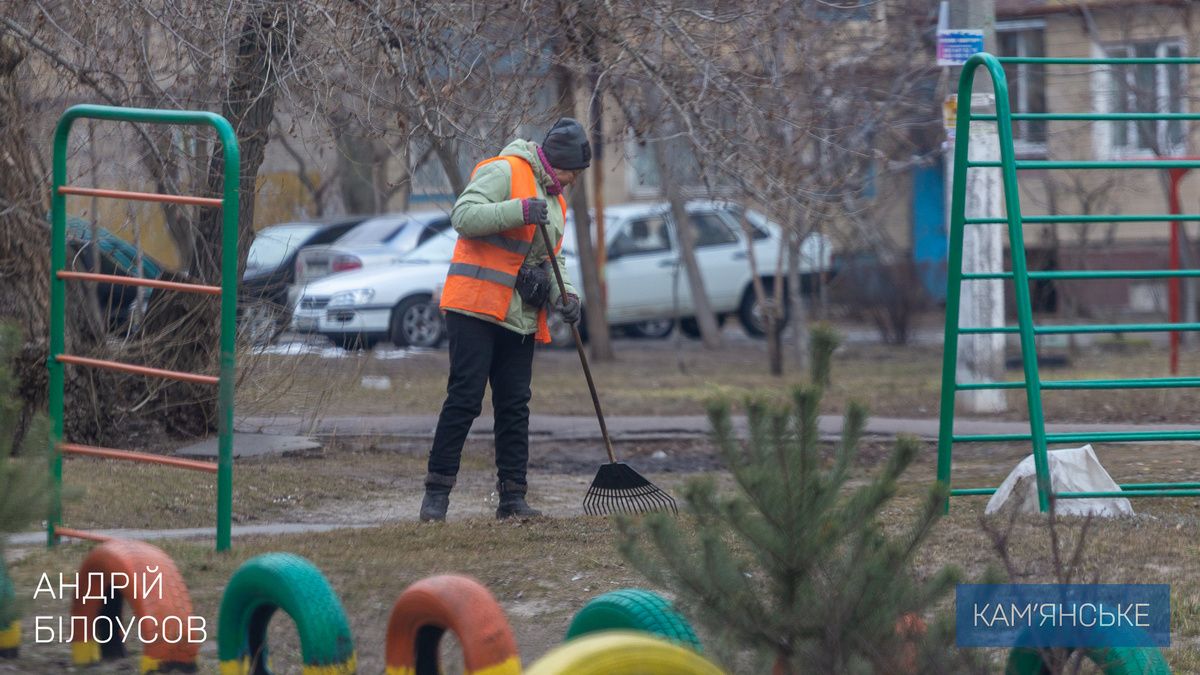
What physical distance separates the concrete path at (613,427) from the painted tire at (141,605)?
168 inches

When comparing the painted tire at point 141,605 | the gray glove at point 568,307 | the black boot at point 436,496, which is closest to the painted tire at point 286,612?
the painted tire at point 141,605

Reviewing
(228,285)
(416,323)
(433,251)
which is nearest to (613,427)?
(228,285)

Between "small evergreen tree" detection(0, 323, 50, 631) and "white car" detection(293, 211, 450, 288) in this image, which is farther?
"white car" detection(293, 211, 450, 288)

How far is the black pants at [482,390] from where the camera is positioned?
6.21 m

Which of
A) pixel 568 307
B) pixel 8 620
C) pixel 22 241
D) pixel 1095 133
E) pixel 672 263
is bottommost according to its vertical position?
pixel 8 620

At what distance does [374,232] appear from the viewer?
19.2 metres

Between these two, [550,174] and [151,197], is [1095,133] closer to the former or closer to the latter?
[550,174]

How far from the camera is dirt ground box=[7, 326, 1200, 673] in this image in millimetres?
4801

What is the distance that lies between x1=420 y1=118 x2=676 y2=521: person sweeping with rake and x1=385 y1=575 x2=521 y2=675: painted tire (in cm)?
254

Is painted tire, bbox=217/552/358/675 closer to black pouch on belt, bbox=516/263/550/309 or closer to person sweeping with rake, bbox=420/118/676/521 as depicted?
person sweeping with rake, bbox=420/118/676/521

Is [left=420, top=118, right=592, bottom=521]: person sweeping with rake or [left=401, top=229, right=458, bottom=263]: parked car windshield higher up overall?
[left=401, top=229, right=458, bottom=263]: parked car windshield

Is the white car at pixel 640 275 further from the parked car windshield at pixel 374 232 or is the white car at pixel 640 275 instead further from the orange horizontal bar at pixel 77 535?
the orange horizontal bar at pixel 77 535

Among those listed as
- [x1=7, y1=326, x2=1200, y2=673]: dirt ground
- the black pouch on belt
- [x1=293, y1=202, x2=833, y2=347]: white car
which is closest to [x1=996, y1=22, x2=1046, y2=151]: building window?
[x1=293, y1=202, x2=833, y2=347]: white car

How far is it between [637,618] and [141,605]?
1470mm
